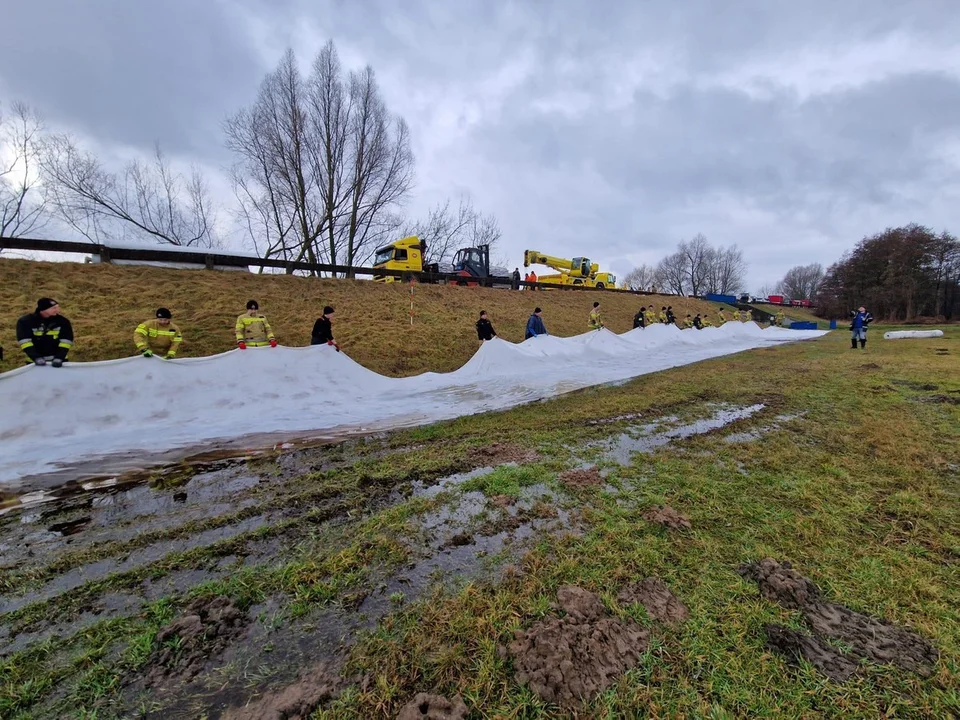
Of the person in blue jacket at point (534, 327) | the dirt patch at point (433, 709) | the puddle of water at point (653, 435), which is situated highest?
the person in blue jacket at point (534, 327)

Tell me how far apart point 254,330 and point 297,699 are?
7526 millimetres

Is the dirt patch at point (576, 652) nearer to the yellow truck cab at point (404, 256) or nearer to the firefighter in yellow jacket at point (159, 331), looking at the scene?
the firefighter in yellow jacket at point (159, 331)

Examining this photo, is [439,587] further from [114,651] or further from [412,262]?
[412,262]

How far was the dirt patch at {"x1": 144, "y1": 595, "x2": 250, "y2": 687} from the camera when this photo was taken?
1676 millimetres

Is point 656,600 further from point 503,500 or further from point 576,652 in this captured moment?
point 503,500

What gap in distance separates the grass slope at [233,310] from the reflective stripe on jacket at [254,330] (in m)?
2.75

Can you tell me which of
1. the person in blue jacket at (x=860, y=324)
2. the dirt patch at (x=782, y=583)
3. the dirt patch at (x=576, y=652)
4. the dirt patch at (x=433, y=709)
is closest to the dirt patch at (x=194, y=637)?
the dirt patch at (x=433, y=709)

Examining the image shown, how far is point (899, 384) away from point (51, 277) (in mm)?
21448

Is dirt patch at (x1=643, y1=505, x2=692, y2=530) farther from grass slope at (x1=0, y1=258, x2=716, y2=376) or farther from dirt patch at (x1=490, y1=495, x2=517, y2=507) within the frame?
grass slope at (x1=0, y1=258, x2=716, y2=376)

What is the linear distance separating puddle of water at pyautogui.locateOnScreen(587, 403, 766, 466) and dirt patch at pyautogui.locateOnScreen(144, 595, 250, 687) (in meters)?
3.45

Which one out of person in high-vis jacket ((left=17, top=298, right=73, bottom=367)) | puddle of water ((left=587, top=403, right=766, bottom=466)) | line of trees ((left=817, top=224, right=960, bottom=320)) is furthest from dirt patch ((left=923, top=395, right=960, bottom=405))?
line of trees ((left=817, top=224, right=960, bottom=320))

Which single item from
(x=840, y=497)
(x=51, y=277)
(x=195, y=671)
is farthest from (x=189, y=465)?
(x=51, y=277)

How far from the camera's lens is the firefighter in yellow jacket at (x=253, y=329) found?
292 inches

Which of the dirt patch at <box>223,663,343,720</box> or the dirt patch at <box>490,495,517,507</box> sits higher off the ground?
the dirt patch at <box>223,663,343,720</box>
